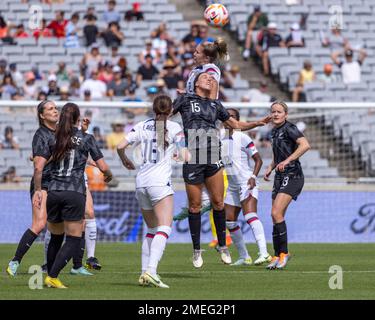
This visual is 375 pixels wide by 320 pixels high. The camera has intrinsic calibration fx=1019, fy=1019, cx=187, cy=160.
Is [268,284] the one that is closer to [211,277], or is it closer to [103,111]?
[211,277]

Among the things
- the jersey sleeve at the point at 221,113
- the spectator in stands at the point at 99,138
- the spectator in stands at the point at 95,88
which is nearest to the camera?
the jersey sleeve at the point at 221,113

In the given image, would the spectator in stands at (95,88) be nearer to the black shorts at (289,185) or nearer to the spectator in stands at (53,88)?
the spectator in stands at (53,88)

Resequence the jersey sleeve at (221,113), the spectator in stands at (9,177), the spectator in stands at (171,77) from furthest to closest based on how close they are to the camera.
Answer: the spectator in stands at (171,77)
the spectator in stands at (9,177)
the jersey sleeve at (221,113)

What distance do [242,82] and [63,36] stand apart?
523 centimetres

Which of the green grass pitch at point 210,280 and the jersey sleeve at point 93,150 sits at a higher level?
the jersey sleeve at point 93,150

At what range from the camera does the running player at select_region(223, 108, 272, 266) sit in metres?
15.8

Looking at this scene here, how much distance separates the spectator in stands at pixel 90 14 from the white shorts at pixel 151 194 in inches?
681

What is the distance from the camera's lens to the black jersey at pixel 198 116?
14188 mm

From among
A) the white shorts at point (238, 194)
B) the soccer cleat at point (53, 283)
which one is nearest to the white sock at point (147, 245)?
the soccer cleat at point (53, 283)

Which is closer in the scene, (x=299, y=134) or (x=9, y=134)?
(x=299, y=134)

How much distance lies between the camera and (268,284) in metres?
12.4

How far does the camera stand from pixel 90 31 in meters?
28.6

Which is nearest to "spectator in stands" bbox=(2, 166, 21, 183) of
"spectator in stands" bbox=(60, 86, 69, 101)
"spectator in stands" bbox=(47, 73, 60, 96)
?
"spectator in stands" bbox=(60, 86, 69, 101)
